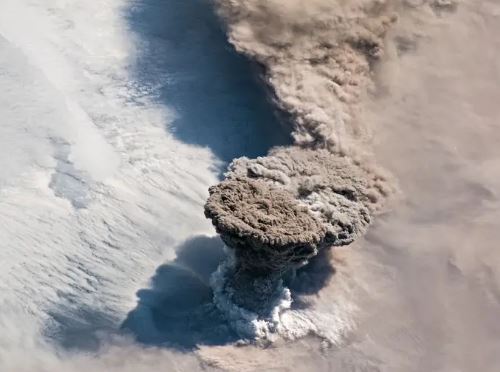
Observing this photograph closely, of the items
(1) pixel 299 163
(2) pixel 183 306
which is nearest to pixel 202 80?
(1) pixel 299 163

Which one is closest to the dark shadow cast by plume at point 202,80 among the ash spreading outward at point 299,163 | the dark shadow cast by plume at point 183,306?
the ash spreading outward at point 299,163

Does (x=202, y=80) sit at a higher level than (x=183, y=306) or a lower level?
higher

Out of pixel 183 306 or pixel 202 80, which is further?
pixel 202 80

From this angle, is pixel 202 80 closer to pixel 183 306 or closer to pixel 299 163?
pixel 299 163

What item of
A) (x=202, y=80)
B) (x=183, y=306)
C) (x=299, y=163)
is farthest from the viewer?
(x=202, y=80)

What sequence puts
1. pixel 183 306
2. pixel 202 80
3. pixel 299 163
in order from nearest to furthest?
pixel 183 306
pixel 299 163
pixel 202 80

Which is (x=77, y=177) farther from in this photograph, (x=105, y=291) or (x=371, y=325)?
(x=371, y=325)

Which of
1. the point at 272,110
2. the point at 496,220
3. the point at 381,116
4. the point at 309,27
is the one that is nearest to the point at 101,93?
the point at 272,110
